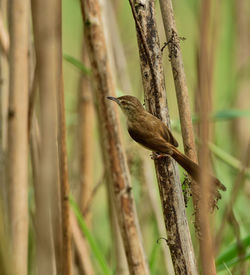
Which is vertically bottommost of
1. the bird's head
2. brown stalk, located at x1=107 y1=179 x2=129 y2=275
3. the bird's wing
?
brown stalk, located at x1=107 y1=179 x2=129 y2=275

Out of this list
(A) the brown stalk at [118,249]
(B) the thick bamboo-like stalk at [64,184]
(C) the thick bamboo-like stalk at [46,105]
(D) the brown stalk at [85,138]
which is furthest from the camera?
(D) the brown stalk at [85,138]

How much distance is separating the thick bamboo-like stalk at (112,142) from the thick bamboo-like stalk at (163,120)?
31cm

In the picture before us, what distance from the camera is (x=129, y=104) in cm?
148

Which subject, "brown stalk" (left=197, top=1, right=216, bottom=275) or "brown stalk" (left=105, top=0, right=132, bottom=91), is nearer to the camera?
"brown stalk" (left=197, top=1, right=216, bottom=275)

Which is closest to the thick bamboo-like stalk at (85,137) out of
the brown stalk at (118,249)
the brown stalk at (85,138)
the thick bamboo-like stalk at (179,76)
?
the brown stalk at (85,138)

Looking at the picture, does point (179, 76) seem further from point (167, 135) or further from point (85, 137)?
point (85, 137)

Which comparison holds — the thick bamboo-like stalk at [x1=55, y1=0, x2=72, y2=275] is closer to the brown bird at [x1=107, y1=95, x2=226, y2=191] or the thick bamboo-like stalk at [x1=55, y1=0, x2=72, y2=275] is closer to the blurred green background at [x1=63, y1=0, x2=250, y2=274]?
the brown bird at [x1=107, y1=95, x2=226, y2=191]

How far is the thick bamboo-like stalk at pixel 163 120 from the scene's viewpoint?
1.11 meters

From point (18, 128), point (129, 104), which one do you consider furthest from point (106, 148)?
point (18, 128)

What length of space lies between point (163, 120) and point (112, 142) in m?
0.39

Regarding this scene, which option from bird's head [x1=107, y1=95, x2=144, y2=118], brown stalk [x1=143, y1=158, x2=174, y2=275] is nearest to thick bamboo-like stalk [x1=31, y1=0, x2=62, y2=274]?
bird's head [x1=107, y1=95, x2=144, y2=118]

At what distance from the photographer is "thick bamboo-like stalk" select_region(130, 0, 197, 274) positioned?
1113 mm

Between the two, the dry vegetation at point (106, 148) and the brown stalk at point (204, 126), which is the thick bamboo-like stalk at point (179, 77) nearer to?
the dry vegetation at point (106, 148)

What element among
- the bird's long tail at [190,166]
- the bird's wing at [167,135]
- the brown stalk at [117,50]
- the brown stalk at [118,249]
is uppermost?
the brown stalk at [117,50]
